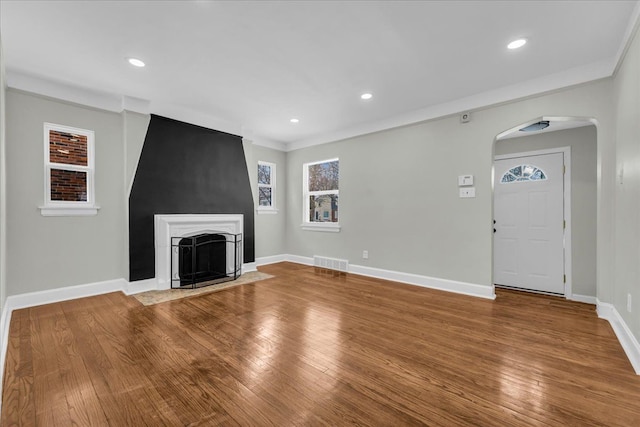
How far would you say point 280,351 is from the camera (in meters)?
2.26

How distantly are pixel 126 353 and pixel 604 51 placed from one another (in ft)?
16.9

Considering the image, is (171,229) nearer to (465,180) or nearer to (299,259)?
(299,259)

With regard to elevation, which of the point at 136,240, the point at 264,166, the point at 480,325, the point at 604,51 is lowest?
the point at 480,325

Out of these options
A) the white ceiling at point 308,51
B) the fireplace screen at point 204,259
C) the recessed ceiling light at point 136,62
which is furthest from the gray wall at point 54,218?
the recessed ceiling light at point 136,62

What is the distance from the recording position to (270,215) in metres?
6.07

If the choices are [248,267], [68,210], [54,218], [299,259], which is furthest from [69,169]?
[299,259]

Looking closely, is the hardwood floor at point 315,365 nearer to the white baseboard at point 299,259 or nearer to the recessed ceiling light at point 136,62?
the white baseboard at point 299,259

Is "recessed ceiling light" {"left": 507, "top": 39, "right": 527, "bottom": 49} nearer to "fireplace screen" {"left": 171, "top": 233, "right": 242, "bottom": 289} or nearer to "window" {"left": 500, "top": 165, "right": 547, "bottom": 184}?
"window" {"left": 500, "top": 165, "right": 547, "bottom": 184}

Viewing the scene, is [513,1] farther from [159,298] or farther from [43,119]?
[43,119]

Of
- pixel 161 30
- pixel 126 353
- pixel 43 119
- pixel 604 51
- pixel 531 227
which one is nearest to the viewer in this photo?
pixel 126 353

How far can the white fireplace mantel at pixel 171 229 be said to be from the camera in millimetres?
4012

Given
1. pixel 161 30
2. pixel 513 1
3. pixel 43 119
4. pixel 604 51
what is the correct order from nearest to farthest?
pixel 513 1, pixel 161 30, pixel 604 51, pixel 43 119

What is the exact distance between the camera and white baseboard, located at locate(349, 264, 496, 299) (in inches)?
146

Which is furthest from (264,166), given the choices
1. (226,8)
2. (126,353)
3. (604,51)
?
(604,51)
